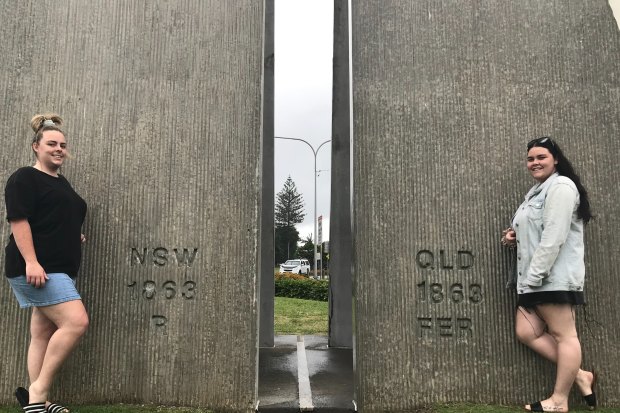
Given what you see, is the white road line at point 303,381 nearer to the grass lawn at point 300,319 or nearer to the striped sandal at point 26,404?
the grass lawn at point 300,319

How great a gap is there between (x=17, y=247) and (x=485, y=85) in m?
3.90

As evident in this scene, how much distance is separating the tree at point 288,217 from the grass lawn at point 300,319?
222 feet

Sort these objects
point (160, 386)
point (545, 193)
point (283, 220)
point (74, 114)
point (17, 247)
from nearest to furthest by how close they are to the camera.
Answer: point (17, 247)
point (545, 193)
point (160, 386)
point (74, 114)
point (283, 220)

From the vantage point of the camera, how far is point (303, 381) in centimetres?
500

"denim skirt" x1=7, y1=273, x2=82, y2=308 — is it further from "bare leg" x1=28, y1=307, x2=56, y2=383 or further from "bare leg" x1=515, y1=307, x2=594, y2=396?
"bare leg" x1=515, y1=307, x2=594, y2=396

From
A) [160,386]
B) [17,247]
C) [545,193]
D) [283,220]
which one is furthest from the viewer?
[283,220]

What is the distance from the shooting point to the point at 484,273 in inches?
159

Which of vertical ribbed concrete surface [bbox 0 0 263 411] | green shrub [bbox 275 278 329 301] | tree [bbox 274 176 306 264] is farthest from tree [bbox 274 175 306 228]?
vertical ribbed concrete surface [bbox 0 0 263 411]

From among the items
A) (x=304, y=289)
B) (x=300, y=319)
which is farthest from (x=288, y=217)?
(x=300, y=319)

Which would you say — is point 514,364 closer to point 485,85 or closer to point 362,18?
point 485,85

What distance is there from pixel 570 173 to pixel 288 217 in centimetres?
8244

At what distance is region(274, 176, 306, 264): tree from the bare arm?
75.9 m

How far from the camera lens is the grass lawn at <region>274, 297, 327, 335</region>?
27.9 ft

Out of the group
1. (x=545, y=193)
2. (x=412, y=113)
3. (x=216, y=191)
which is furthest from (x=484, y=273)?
(x=216, y=191)
